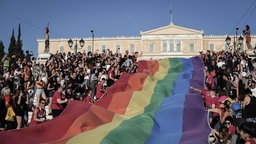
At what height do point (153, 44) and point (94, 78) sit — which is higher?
point (153, 44)

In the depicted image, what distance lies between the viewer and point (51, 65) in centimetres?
1767

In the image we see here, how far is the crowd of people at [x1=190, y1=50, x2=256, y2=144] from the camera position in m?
5.87

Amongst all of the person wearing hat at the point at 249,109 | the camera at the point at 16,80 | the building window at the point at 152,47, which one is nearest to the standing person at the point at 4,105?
the person wearing hat at the point at 249,109

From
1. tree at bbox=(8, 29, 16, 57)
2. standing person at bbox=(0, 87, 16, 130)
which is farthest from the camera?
tree at bbox=(8, 29, 16, 57)

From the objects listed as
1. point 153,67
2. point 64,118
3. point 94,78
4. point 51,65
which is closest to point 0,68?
point 51,65

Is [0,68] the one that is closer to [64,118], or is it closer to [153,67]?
[153,67]

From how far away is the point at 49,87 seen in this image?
14.0 m

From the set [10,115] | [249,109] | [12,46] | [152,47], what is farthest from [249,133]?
[152,47]

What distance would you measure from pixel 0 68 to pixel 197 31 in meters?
68.1

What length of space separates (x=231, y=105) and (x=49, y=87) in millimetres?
7083

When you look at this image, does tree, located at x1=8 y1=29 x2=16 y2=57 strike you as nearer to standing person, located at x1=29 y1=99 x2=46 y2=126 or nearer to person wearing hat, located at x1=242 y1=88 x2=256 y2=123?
standing person, located at x1=29 y1=99 x2=46 y2=126

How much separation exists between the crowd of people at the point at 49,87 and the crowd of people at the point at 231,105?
12.6ft

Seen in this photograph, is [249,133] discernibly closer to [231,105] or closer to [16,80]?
[231,105]

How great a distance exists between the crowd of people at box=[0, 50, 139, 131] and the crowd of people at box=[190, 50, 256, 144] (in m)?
3.83
